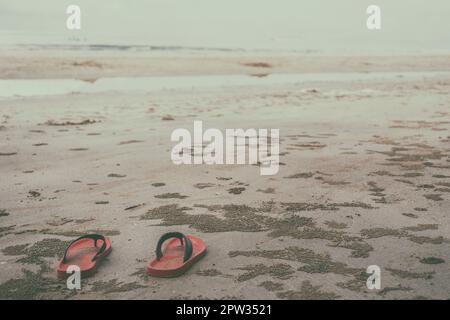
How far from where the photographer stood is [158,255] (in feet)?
12.5

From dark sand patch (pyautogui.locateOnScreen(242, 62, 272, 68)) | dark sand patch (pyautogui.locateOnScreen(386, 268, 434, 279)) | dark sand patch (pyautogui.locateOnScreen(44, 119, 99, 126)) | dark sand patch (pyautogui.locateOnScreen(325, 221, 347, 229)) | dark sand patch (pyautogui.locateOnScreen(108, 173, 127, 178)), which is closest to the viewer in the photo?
dark sand patch (pyautogui.locateOnScreen(386, 268, 434, 279))

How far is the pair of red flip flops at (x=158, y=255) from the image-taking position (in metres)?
3.62

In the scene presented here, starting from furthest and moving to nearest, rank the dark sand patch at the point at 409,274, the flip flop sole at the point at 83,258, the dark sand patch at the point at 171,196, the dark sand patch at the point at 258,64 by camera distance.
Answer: the dark sand patch at the point at 258,64 → the dark sand patch at the point at 171,196 → the flip flop sole at the point at 83,258 → the dark sand patch at the point at 409,274

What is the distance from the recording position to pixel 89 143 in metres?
8.45

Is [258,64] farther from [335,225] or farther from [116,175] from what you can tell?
[335,225]

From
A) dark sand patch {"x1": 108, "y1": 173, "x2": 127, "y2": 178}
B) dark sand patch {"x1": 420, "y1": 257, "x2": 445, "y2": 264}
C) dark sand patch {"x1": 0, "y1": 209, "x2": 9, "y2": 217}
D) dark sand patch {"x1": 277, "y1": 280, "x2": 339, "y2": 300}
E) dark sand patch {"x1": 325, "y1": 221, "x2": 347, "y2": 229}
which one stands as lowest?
dark sand patch {"x1": 277, "y1": 280, "x2": 339, "y2": 300}

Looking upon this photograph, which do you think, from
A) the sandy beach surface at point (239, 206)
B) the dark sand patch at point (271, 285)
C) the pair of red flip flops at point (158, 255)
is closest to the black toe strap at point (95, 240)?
the pair of red flip flops at point (158, 255)

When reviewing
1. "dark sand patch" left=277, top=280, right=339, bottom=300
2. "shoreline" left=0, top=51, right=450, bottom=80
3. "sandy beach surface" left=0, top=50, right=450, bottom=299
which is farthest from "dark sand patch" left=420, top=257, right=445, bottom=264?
"shoreline" left=0, top=51, right=450, bottom=80

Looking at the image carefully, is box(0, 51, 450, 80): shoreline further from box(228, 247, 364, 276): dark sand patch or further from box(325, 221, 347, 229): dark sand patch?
box(228, 247, 364, 276): dark sand patch

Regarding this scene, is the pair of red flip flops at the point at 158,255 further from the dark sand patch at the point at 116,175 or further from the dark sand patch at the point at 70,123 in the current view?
the dark sand patch at the point at 70,123

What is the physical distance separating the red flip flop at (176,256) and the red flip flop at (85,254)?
44 cm

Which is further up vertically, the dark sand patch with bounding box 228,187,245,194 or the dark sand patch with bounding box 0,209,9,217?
the dark sand patch with bounding box 228,187,245,194

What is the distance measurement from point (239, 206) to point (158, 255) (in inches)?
57.8

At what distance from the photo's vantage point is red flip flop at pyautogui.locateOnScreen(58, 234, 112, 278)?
3652mm
